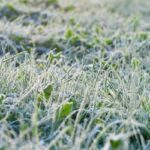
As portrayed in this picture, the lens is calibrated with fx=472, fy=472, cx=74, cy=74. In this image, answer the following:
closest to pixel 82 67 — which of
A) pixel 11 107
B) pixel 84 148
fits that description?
pixel 11 107

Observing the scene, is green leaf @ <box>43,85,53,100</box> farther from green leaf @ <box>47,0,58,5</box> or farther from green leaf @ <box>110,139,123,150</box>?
green leaf @ <box>47,0,58,5</box>

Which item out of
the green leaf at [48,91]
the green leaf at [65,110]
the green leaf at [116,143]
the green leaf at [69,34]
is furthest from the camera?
the green leaf at [69,34]

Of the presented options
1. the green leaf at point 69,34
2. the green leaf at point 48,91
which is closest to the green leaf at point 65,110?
the green leaf at point 48,91

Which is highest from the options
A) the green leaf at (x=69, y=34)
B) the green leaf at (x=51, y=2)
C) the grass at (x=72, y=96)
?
the grass at (x=72, y=96)

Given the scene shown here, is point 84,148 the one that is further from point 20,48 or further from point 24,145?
point 20,48

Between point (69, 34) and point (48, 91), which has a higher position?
point (48, 91)

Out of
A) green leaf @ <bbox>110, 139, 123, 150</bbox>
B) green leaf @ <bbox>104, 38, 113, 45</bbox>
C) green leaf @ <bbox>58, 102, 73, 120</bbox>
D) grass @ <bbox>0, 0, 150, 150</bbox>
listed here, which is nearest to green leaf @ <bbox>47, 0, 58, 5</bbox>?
grass @ <bbox>0, 0, 150, 150</bbox>

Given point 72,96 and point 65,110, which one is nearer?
point 65,110

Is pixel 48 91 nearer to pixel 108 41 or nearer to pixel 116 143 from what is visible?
pixel 116 143

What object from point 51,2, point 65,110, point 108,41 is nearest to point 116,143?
point 65,110

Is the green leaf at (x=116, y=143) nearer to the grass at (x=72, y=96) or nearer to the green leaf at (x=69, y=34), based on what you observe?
the grass at (x=72, y=96)
